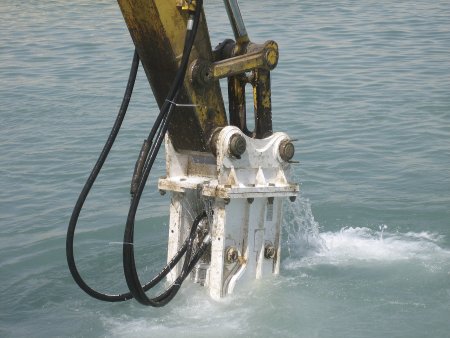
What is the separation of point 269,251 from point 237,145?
0.95 m

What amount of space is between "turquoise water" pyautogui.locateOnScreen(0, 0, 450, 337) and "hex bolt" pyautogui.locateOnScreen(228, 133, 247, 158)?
1.06 m

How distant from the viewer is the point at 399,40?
Answer: 18.4 metres

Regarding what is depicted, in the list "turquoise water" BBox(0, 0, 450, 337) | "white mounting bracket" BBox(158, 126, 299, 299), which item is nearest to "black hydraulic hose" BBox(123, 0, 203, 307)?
"white mounting bracket" BBox(158, 126, 299, 299)

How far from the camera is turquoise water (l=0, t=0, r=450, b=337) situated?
23.6 ft

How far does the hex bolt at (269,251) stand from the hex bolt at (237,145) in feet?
2.69

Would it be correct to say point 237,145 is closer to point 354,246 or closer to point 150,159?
point 150,159

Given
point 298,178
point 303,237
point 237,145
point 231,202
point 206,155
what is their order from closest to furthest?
1. point 237,145
2. point 231,202
3. point 206,155
4. point 303,237
5. point 298,178

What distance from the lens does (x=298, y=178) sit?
10.9 metres

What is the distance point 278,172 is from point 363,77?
29.0 feet

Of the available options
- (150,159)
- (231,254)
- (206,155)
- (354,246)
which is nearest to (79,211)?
(150,159)

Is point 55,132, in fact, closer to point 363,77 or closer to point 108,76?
point 108,76

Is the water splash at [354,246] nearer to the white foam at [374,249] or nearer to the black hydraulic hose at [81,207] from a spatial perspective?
the white foam at [374,249]

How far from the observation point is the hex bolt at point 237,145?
6.71 m

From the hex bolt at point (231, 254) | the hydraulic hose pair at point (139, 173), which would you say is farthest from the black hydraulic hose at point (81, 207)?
the hex bolt at point (231, 254)
